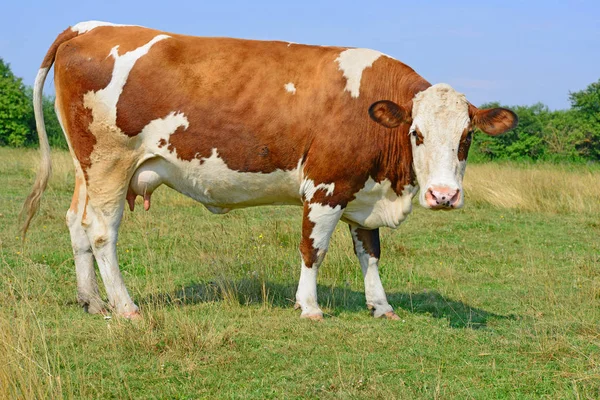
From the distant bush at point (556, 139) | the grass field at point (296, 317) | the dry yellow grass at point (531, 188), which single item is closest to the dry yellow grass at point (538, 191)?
the dry yellow grass at point (531, 188)

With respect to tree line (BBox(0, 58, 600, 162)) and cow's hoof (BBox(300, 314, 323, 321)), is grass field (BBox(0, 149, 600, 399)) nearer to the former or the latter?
cow's hoof (BBox(300, 314, 323, 321))

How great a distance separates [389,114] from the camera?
21.9 feet

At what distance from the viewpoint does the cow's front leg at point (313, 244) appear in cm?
691

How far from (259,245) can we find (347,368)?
4.72 metres

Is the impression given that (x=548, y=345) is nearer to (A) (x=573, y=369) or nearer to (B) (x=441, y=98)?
(A) (x=573, y=369)

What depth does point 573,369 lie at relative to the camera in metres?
5.45

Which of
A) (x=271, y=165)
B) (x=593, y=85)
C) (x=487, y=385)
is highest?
(x=593, y=85)

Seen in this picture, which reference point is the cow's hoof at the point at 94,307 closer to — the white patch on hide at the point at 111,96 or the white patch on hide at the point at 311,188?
the white patch on hide at the point at 111,96

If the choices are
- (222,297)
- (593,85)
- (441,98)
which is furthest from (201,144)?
(593,85)

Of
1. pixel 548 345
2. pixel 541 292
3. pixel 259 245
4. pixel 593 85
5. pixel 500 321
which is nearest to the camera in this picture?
pixel 548 345

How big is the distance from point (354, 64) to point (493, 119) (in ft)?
4.64

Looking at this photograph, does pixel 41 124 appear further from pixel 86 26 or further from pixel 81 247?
pixel 81 247

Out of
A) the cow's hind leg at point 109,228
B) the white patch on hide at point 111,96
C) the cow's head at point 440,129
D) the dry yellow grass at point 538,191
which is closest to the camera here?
the cow's head at point 440,129

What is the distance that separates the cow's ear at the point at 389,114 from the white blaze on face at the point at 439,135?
100mm
